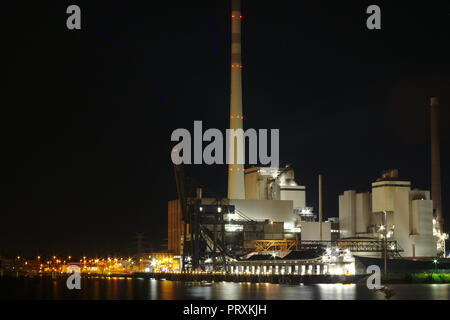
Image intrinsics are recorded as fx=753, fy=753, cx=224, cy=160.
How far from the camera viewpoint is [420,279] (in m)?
83.1

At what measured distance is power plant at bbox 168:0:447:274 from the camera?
10512 cm

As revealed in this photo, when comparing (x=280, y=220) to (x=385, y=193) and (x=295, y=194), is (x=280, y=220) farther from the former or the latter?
(x=385, y=193)

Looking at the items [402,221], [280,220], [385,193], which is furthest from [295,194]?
[402,221]

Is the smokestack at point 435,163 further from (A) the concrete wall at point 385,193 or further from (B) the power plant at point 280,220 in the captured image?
(A) the concrete wall at point 385,193

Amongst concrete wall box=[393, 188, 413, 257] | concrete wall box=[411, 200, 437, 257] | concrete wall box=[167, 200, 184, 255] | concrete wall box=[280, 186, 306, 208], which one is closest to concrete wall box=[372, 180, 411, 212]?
concrete wall box=[393, 188, 413, 257]

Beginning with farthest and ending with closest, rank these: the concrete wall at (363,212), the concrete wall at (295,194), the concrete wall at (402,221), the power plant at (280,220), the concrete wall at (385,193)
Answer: the concrete wall at (295,194) < the concrete wall at (363,212) < the concrete wall at (385,193) < the concrete wall at (402,221) < the power plant at (280,220)

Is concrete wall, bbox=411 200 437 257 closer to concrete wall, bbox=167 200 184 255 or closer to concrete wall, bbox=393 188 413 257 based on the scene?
concrete wall, bbox=393 188 413 257

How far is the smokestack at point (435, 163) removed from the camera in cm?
11744

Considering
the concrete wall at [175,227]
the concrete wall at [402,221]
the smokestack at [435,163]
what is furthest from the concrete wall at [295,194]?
the smokestack at [435,163]

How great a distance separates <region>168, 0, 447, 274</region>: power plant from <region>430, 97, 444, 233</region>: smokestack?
16 centimetres

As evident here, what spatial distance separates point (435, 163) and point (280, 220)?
26.3m

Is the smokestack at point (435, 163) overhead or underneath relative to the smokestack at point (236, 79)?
underneath

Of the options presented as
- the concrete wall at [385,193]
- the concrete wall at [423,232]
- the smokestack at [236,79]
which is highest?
the smokestack at [236,79]

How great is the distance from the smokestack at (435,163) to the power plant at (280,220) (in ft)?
0.51
